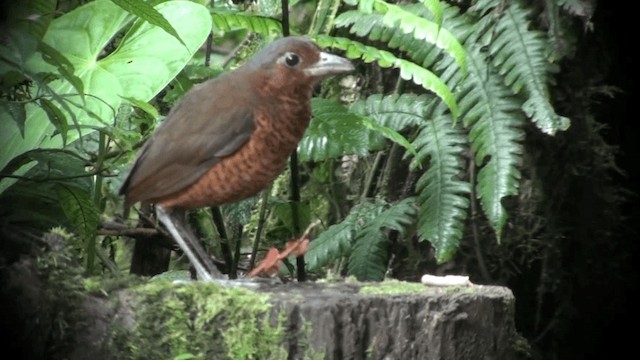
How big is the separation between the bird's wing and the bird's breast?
0.06ft

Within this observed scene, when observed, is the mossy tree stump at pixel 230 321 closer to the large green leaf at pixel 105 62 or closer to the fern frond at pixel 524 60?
the large green leaf at pixel 105 62

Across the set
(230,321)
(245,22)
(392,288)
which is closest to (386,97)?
(245,22)

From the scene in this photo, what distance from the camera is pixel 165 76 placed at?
2871 millimetres

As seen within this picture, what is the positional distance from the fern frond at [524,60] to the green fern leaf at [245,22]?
0.76 metres

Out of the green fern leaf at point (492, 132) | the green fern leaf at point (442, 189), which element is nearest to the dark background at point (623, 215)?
the green fern leaf at point (492, 132)

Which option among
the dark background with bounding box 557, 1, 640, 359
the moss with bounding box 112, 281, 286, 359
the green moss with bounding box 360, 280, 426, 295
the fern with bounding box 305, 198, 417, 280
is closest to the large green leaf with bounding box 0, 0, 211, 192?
the moss with bounding box 112, 281, 286, 359

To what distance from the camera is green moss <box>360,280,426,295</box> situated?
92.4 inches

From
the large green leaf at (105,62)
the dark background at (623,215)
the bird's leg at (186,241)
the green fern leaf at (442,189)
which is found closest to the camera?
the bird's leg at (186,241)

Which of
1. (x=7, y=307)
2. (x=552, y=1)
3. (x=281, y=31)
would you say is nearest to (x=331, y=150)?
(x=281, y=31)

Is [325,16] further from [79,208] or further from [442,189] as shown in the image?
[79,208]

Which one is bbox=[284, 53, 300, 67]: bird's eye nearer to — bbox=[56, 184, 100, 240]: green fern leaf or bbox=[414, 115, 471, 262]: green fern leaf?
bbox=[56, 184, 100, 240]: green fern leaf

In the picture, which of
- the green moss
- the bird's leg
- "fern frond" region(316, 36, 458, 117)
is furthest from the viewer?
"fern frond" region(316, 36, 458, 117)

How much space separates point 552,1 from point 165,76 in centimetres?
137

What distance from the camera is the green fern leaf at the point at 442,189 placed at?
3.37 metres
